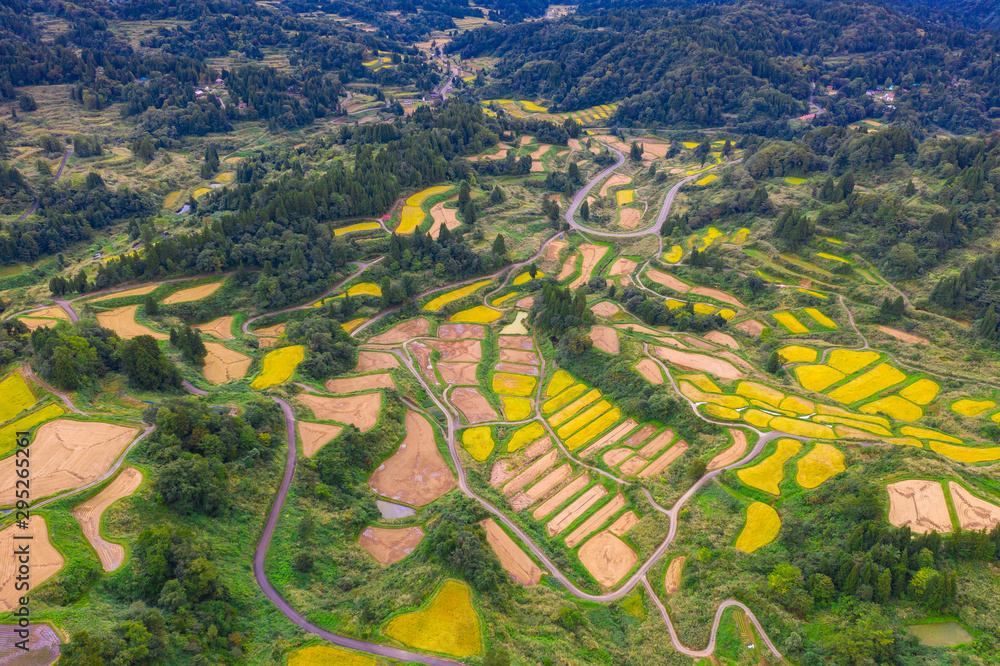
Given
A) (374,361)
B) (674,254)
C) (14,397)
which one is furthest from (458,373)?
(674,254)

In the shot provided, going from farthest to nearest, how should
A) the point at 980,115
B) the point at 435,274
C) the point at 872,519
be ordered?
the point at 980,115 < the point at 435,274 < the point at 872,519

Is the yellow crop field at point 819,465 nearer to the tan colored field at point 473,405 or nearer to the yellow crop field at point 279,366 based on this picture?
the tan colored field at point 473,405

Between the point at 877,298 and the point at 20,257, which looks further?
the point at 20,257

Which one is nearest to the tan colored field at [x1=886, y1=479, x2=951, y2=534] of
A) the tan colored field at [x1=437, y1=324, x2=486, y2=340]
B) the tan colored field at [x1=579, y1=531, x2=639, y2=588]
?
the tan colored field at [x1=579, y1=531, x2=639, y2=588]

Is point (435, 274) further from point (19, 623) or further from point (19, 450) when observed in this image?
point (19, 623)

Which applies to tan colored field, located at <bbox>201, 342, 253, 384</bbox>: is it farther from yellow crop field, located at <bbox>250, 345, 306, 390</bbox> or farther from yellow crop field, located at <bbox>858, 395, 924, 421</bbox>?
yellow crop field, located at <bbox>858, 395, 924, 421</bbox>

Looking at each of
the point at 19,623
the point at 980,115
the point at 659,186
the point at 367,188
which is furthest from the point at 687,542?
the point at 980,115
